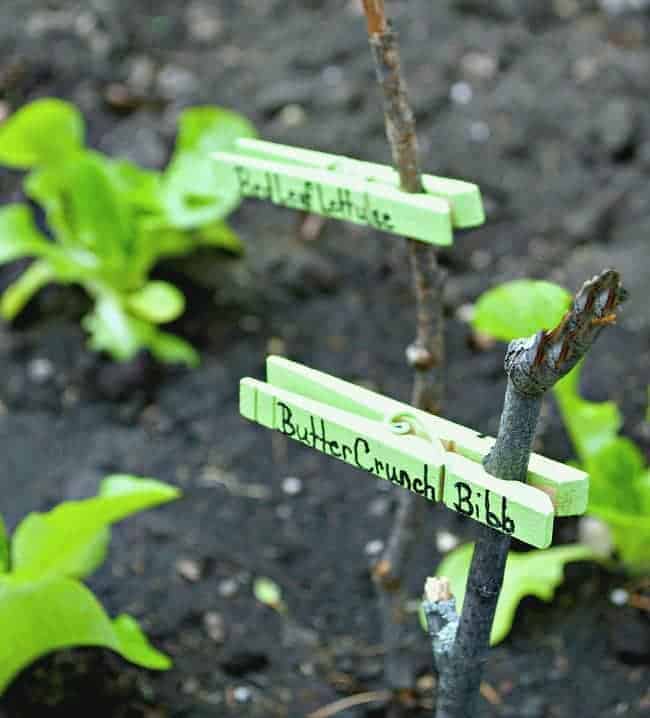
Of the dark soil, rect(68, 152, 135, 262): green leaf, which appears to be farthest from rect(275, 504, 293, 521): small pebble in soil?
rect(68, 152, 135, 262): green leaf

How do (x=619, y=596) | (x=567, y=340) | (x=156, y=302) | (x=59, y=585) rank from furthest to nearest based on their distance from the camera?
(x=156, y=302) < (x=619, y=596) < (x=59, y=585) < (x=567, y=340)

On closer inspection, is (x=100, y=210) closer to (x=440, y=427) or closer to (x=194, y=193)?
(x=194, y=193)

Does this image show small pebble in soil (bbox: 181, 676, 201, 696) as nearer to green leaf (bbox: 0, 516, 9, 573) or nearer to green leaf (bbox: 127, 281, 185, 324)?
green leaf (bbox: 0, 516, 9, 573)

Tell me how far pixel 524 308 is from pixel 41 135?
1085mm

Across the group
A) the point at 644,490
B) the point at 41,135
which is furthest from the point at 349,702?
the point at 41,135

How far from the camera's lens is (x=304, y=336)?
6.46 feet

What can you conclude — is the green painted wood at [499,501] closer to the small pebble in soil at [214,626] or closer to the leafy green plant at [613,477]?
the leafy green plant at [613,477]

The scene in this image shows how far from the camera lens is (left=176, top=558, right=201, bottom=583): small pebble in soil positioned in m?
1.51

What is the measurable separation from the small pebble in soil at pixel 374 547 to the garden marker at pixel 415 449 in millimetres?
627

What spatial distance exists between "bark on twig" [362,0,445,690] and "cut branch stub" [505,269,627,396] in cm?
32

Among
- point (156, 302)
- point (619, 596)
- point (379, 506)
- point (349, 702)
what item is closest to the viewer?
point (349, 702)

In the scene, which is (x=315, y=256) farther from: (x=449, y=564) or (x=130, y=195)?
(x=449, y=564)

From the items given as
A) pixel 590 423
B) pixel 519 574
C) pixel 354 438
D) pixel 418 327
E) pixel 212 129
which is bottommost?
pixel 519 574

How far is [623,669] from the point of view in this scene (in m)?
1.38
